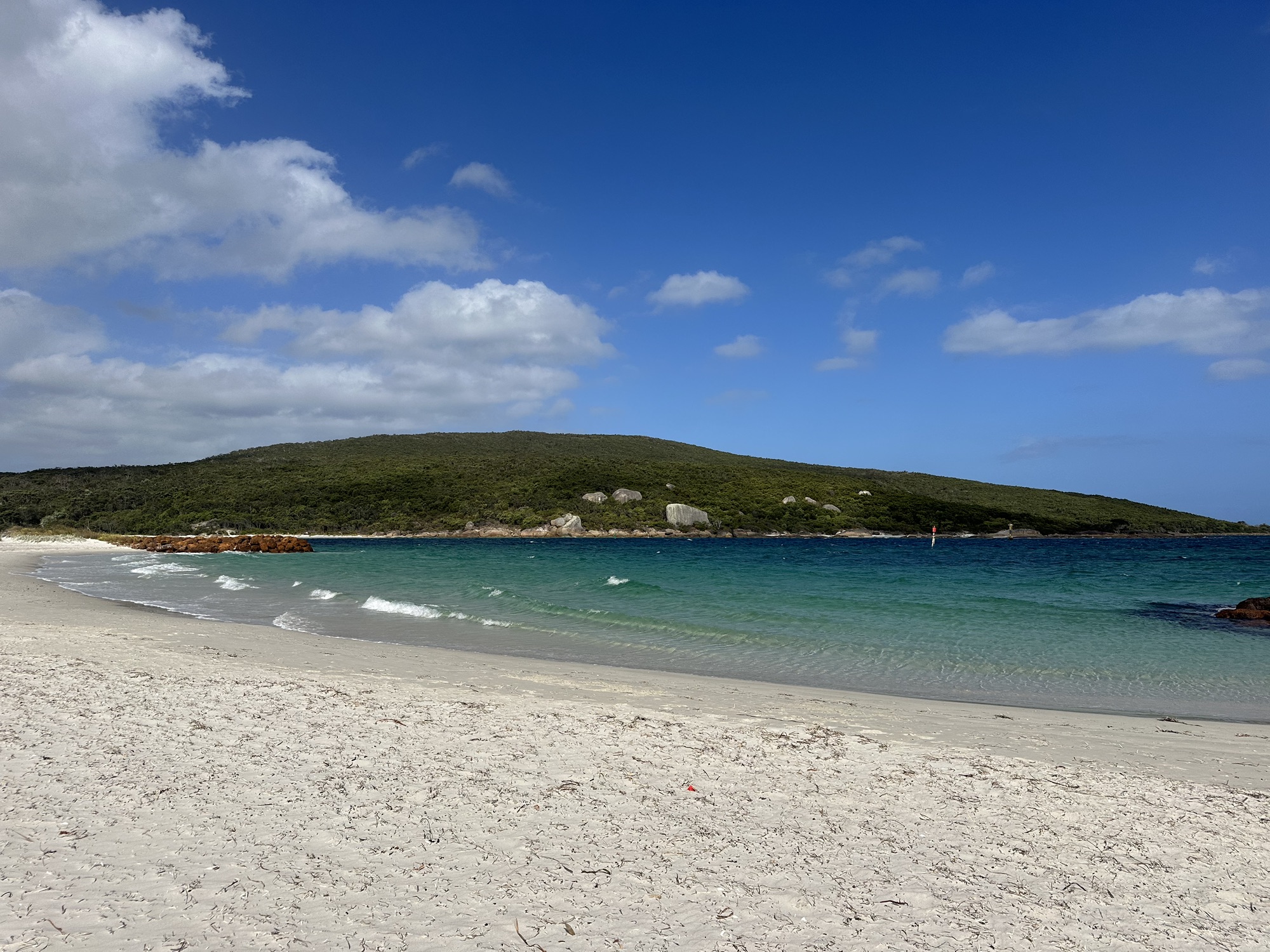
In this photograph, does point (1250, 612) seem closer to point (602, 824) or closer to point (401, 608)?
point (602, 824)

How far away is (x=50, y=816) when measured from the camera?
16.3ft

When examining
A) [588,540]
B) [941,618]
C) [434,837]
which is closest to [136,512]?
[588,540]

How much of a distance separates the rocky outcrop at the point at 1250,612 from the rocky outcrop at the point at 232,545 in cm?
5429

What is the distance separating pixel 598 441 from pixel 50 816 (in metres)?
122

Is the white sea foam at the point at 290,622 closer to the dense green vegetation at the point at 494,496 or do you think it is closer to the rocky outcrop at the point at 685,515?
the dense green vegetation at the point at 494,496

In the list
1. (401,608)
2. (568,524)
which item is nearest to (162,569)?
(401,608)

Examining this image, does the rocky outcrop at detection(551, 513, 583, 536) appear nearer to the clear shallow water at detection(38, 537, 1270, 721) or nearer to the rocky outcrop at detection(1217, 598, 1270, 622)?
the clear shallow water at detection(38, 537, 1270, 721)

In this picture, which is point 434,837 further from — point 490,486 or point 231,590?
point 490,486

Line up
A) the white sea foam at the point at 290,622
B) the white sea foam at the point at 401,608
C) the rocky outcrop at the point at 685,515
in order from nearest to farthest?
the white sea foam at the point at 290,622
the white sea foam at the point at 401,608
the rocky outcrop at the point at 685,515

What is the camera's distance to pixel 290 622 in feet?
61.7

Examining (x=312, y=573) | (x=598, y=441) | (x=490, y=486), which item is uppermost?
(x=598, y=441)

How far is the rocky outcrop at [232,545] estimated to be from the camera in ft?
180

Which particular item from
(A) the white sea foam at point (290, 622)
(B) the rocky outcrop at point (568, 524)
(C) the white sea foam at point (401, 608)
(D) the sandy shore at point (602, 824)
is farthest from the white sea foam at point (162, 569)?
(B) the rocky outcrop at point (568, 524)

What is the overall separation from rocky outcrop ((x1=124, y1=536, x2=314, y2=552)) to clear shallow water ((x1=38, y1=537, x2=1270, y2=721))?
348 inches
